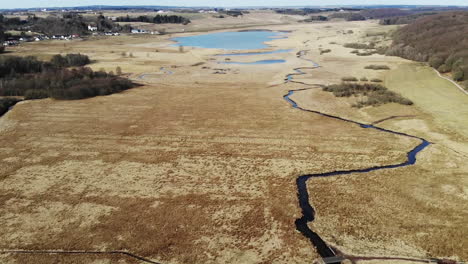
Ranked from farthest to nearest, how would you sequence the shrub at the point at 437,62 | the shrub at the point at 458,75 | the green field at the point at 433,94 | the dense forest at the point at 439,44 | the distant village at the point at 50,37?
the distant village at the point at 50,37, the shrub at the point at 437,62, the dense forest at the point at 439,44, the shrub at the point at 458,75, the green field at the point at 433,94

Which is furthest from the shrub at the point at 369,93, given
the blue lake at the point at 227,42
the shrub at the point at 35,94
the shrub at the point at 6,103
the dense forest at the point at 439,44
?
the blue lake at the point at 227,42

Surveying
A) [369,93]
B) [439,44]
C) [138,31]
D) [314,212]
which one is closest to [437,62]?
[439,44]

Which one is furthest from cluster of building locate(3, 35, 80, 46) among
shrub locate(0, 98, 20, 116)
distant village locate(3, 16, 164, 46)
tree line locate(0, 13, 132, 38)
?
shrub locate(0, 98, 20, 116)

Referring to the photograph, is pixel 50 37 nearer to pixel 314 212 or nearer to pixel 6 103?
pixel 6 103

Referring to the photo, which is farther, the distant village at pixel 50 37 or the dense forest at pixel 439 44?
the distant village at pixel 50 37

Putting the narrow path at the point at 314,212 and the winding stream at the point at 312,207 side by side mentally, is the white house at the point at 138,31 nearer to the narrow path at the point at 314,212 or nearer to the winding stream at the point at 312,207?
the winding stream at the point at 312,207

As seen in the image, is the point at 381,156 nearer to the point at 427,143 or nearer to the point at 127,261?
the point at 427,143

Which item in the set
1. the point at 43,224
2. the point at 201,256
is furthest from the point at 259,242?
the point at 43,224
